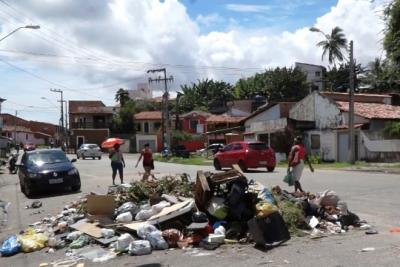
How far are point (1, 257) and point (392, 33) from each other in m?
9.45

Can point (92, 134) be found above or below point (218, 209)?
above

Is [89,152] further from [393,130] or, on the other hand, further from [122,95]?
[122,95]

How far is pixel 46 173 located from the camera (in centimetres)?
1980

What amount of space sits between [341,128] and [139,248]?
33.6 metres

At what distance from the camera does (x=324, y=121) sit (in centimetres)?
4306

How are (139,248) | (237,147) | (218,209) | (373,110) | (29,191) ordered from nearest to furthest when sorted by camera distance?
1. (139,248)
2. (218,209)
3. (29,191)
4. (237,147)
5. (373,110)

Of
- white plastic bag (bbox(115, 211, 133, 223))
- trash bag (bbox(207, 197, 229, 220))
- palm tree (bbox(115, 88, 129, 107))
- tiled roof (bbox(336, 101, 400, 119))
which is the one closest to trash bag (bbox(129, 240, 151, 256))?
trash bag (bbox(207, 197, 229, 220))

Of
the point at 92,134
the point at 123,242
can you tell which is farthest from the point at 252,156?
the point at 92,134

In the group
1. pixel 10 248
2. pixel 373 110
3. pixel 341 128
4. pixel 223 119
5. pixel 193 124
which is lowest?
pixel 10 248

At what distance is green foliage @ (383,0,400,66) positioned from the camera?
482 inches

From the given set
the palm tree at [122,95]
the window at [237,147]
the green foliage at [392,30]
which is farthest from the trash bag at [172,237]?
the palm tree at [122,95]

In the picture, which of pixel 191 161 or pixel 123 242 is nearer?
pixel 123 242

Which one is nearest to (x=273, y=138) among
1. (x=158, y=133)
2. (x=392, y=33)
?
(x=392, y=33)

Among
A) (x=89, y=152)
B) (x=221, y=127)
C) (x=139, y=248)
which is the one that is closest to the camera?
(x=139, y=248)
